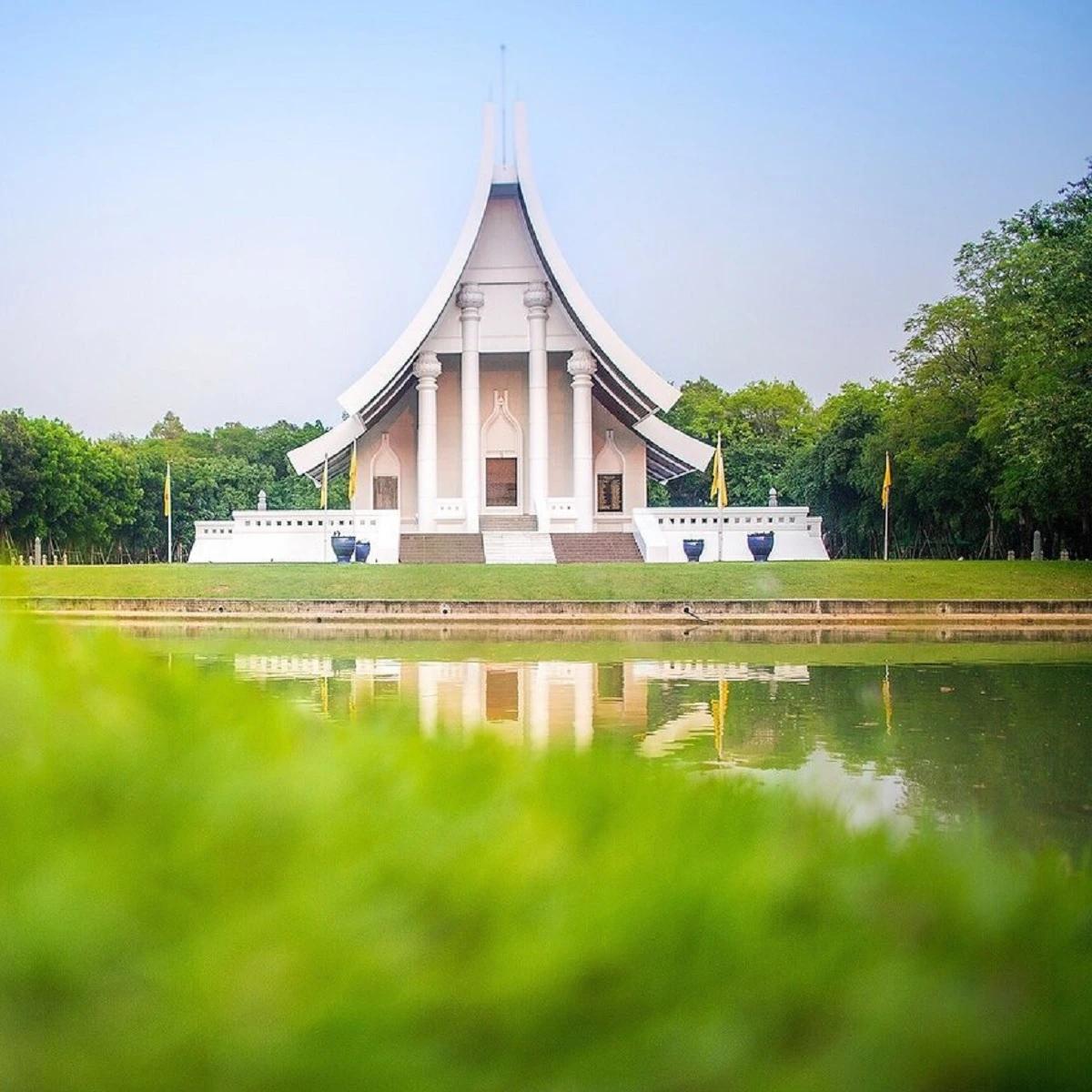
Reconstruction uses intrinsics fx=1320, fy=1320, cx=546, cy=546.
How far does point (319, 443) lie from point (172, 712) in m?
28.2

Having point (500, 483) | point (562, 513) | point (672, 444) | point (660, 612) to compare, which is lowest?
point (660, 612)

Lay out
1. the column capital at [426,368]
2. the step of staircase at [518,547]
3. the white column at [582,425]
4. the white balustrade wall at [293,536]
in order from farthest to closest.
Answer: the white column at [582,425] → the column capital at [426,368] → the white balustrade wall at [293,536] → the step of staircase at [518,547]

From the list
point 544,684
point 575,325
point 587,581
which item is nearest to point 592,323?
point 575,325

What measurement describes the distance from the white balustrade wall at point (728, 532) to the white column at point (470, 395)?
397 centimetres

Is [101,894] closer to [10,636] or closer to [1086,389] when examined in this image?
[10,636]

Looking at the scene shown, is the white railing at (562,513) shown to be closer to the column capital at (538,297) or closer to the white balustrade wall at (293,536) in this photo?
the white balustrade wall at (293,536)

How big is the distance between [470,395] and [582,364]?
97.3 inches

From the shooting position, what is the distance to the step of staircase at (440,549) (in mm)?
25922

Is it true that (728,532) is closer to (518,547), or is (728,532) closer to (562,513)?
(562,513)

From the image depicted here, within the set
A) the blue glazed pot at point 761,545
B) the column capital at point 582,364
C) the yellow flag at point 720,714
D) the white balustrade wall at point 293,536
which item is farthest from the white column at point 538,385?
the yellow flag at point 720,714

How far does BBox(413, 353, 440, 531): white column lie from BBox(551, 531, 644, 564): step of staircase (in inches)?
119

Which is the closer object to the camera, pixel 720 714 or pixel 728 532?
pixel 720 714

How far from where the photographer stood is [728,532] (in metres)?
25.7

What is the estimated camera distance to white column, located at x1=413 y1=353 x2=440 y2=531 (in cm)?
2786
